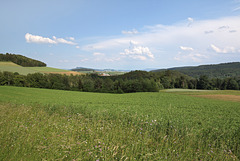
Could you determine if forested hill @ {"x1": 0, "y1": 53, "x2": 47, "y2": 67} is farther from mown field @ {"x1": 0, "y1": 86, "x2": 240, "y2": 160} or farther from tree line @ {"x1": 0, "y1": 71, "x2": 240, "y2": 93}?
mown field @ {"x1": 0, "y1": 86, "x2": 240, "y2": 160}

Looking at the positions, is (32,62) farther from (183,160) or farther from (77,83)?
(183,160)

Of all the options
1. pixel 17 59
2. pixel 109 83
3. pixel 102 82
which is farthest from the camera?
pixel 17 59

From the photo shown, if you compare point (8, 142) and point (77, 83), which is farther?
point (77, 83)

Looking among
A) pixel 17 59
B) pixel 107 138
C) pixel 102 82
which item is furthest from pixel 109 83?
pixel 107 138

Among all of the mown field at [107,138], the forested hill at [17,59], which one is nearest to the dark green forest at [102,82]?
the forested hill at [17,59]

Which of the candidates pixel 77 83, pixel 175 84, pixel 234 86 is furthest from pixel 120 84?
pixel 234 86

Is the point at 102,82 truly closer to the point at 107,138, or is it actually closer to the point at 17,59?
the point at 17,59

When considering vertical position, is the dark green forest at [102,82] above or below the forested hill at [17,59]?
below

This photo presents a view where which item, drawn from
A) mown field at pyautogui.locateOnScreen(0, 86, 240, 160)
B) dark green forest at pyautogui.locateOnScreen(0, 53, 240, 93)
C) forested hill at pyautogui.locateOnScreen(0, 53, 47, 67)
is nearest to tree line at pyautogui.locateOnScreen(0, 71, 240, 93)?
dark green forest at pyautogui.locateOnScreen(0, 53, 240, 93)

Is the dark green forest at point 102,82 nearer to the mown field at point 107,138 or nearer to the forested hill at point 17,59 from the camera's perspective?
the forested hill at point 17,59

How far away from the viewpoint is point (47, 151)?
3730 mm

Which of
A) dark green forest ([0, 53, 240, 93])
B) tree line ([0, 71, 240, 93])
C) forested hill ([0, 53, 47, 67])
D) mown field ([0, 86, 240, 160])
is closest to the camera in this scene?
mown field ([0, 86, 240, 160])

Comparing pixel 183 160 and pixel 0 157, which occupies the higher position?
pixel 0 157

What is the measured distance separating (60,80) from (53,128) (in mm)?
67788
